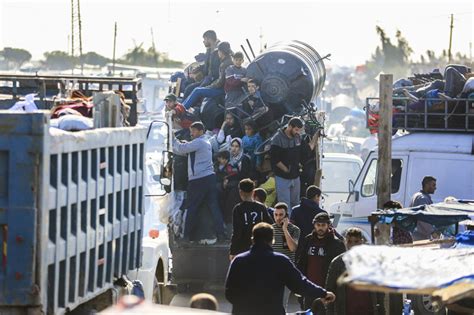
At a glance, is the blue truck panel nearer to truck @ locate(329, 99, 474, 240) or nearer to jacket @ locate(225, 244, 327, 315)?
jacket @ locate(225, 244, 327, 315)

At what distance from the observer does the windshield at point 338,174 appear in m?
27.7

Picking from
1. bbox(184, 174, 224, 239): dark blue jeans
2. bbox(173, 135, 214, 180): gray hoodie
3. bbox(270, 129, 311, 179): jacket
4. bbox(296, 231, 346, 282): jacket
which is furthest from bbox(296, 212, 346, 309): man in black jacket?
bbox(270, 129, 311, 179): jacket

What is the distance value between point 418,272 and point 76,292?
3469mm

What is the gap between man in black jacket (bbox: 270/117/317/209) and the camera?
A: 19281 mm

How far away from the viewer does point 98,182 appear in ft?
38.7

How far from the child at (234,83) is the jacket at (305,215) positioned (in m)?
3.82

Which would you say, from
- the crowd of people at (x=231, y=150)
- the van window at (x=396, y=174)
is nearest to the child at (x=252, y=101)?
the crowd of people at (x=231, y=150)

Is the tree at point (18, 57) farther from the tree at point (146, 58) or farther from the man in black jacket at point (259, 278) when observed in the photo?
the man in black jacket at point (259, 278)

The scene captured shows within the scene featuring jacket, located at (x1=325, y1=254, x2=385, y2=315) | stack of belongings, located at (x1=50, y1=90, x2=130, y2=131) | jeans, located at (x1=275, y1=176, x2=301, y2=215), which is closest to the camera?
stack of belongings, located at (x1=50, y1=90, x2=130, y2=131)

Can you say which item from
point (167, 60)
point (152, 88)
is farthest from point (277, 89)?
point (167, 60)

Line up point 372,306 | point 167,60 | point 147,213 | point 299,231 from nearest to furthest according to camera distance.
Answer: point 372,306, point 299,231, point 147,213, point 167,60

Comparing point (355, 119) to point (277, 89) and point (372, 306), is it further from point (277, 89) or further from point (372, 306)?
point (372, 306)

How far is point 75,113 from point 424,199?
801cm

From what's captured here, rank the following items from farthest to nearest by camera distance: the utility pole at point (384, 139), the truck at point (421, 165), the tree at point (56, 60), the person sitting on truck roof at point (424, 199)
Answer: the tree at point (56, 60) < the truck at point (421, 165) < the person sitting on truck roof at point (424, 199) < the utility pole at point (384, 139)
